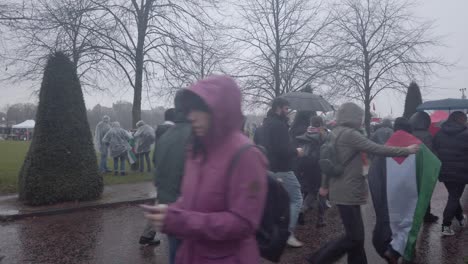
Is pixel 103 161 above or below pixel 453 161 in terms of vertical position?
below

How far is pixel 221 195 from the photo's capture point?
197 centimetres

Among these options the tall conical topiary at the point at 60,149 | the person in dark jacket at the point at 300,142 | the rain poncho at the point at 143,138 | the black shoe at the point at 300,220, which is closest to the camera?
the black shoe at the point at 300,220

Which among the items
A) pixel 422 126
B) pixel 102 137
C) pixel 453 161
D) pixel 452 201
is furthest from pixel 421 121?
pixel 102 137

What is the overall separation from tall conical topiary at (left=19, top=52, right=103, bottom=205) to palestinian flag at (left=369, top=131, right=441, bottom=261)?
6.30 metres

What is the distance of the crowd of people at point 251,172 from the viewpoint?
6.34 ft

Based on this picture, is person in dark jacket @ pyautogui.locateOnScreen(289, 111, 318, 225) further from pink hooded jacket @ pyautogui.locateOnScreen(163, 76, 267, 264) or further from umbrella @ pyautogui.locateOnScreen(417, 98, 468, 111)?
pink hooded jacket @ pyautogui.locateOnScreen(163, 76, 267, 264)

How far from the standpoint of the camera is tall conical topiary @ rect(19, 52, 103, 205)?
8.33 metres

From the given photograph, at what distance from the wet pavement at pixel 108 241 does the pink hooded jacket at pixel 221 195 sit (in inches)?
130

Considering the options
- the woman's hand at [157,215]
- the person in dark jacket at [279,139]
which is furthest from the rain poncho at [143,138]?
the woman's hand at [157,215]

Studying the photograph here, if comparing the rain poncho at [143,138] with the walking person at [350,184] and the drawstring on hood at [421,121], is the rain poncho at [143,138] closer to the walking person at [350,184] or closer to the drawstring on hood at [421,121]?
the drawstring on hood at [421,121]

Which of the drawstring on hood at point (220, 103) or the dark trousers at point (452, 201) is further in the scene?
the dark trousers at point (452, 201)

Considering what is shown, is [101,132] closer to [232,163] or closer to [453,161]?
[453,161]

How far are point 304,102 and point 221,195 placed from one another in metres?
8.03

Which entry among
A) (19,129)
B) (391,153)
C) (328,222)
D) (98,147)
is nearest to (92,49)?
(98,147)
